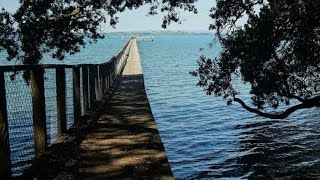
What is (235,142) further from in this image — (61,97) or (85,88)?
(61,97)

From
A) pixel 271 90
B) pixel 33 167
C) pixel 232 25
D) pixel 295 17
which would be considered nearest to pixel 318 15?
pixel 295 17

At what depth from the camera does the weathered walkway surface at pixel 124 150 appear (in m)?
5.62

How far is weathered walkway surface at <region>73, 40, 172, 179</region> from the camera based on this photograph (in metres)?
5.62

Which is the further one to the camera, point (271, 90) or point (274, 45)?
→ point (271, 90)

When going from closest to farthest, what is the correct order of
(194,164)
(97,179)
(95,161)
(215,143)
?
(97,179)
(95,161)
(194,164)
(215,143)

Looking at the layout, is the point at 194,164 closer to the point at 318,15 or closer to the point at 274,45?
the point at 274,45

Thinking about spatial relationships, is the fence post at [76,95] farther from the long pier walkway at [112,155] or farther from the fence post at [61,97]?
the fence post at [61,97]

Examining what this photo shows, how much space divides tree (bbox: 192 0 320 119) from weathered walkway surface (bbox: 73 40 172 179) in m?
3.26

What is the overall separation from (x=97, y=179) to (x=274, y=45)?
21.6ft

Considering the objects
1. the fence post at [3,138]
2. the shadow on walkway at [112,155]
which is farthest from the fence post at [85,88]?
the fence post at [3,138]

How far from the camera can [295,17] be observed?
875cm

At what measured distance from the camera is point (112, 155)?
6.53 m

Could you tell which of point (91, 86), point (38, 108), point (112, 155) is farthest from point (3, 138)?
point (91, 86)

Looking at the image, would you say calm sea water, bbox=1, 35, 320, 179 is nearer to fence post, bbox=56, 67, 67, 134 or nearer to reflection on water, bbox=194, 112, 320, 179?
reflection on water, bbox=194, 112, 320, 179
